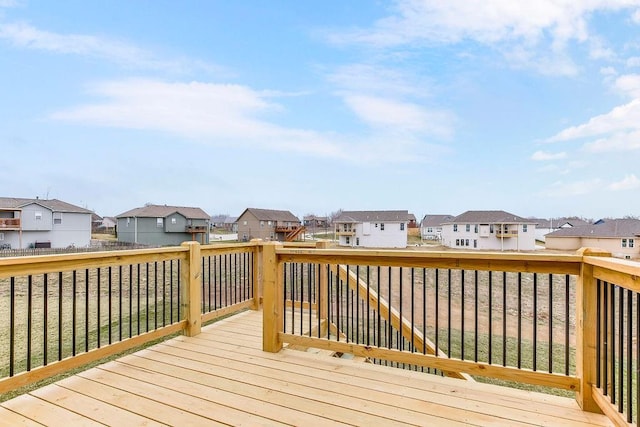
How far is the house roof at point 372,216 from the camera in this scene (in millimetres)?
32531

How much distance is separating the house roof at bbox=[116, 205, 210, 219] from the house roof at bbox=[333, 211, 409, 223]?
13749 millimetres

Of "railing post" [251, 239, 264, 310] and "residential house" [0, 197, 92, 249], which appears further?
"residential house" [0, 197, 92, 249]

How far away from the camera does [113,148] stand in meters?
22.4

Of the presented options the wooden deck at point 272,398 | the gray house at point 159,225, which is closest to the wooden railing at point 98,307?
the wooden deck at point 272,398

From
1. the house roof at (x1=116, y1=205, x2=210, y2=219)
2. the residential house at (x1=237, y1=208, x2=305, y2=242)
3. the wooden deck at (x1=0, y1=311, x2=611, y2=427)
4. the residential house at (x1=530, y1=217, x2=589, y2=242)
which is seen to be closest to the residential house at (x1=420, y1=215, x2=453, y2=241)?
the residential house at (x1=530, y1=217, x2=589, y2=242)

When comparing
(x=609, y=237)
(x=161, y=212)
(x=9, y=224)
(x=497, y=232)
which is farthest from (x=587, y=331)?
(x=609, y=237)

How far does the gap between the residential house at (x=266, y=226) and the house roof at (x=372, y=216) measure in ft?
15.0

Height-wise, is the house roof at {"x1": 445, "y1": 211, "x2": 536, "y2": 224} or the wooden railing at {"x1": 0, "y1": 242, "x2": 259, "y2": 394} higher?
the house roof at {"x1": 445, "y1": 211, "x2": 536, "y2": 224}

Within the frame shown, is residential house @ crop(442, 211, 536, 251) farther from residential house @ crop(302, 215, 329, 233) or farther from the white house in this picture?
residential house @ crop(302, 215, 329, 233)

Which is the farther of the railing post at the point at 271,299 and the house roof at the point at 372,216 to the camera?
the house roof at the point at 372,216

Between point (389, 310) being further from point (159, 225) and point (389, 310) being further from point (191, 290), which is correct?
point (159, 225)

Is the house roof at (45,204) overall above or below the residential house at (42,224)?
above

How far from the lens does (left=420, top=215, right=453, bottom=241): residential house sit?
4250 cm

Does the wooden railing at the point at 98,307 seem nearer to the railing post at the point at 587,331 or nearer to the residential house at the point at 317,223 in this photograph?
the railing post at the point at 587,331
